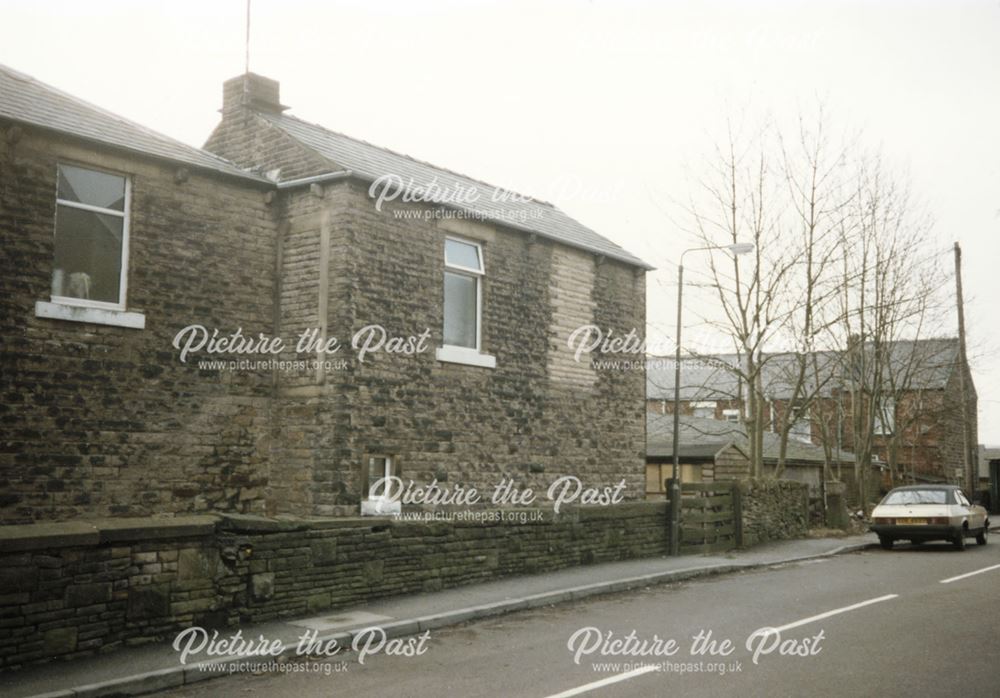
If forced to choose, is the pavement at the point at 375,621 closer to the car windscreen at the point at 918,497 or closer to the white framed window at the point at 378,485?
the white framed window at the point at 378,485

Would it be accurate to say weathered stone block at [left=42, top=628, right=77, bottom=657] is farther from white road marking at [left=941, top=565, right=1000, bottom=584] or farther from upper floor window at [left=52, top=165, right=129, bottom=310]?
white road marking at [left=941, top=565, right=1000, bottom=584]

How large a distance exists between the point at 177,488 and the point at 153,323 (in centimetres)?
228

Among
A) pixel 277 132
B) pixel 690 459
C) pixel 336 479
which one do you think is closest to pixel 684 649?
pixel 336 479

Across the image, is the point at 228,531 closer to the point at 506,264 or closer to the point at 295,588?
the point at 295,588

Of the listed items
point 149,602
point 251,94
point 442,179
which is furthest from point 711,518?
point 149,602

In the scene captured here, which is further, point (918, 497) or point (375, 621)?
point (918, 497)

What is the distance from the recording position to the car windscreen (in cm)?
1964

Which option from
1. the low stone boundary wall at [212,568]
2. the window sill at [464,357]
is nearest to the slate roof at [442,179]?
the window sill at [464,357]

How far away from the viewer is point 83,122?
11.9m

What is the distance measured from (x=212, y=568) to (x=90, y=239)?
5.07m

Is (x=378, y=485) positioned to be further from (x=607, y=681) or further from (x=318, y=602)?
(x=607, y=681)

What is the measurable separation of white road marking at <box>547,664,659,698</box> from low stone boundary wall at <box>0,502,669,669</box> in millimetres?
4038

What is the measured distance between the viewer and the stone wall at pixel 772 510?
64.1ft

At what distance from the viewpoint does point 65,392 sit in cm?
1085
